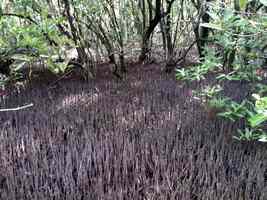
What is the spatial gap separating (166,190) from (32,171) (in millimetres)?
760

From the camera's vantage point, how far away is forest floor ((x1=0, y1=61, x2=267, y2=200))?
144cm

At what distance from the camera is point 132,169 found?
1.67 meters

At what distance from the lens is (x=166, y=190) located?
1394mm

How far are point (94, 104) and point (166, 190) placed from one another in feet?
5.93

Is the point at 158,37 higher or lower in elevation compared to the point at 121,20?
lower

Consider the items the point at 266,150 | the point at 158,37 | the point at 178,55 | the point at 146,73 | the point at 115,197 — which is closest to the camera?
the point at 115,197

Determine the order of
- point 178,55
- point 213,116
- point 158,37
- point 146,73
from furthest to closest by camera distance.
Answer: point 158,37 < point 178,55 < point 146,73 < point 213,116

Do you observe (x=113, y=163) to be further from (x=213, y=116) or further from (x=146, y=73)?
(x=146, y=73)

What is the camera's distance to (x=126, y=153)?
69.6 inches

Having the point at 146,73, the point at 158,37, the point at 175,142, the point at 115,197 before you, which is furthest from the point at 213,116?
the point at 158,37

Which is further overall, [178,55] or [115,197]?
[178,55]

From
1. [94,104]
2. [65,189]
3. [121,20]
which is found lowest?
[65,189]

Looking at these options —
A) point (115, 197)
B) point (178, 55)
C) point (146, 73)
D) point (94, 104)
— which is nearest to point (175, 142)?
point (115, 197)

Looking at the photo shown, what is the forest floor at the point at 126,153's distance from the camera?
144 centimetres
